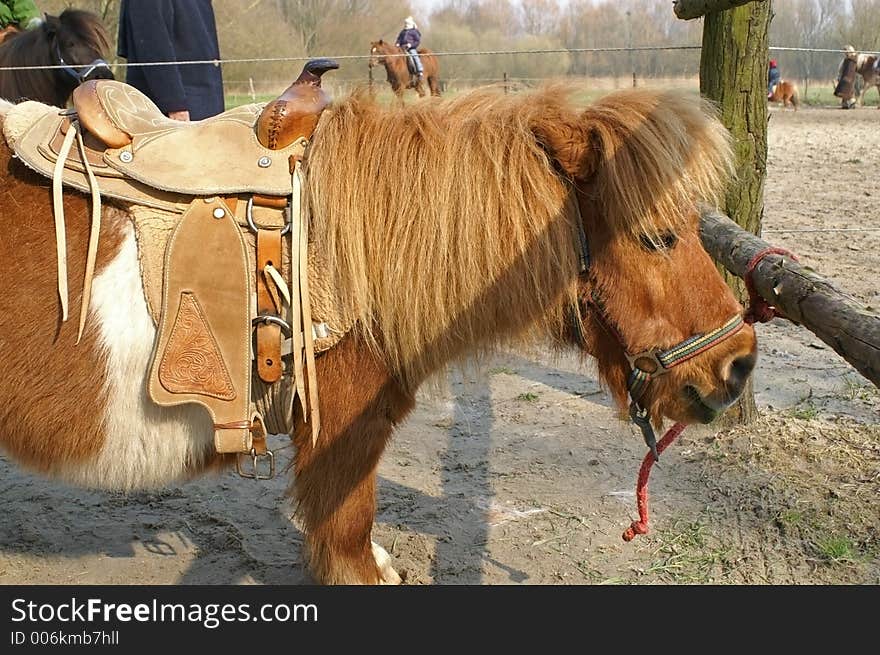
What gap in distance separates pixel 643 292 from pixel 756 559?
1226 millimetres

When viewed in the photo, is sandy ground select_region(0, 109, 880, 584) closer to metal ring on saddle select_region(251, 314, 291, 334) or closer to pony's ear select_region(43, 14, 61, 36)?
metal ring on saddle select_region(251, 314, 291, 334)

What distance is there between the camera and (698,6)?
2887 millimetres

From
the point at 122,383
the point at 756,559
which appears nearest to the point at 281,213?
the point at 122,383

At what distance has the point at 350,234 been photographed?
1701 millimetres

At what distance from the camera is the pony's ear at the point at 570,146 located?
171 cm

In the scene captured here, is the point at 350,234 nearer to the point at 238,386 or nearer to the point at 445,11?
the point at 238,386

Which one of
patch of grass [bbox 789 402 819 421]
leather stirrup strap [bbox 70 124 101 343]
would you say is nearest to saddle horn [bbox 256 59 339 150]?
leather stirrup strap [bbox 70 124 101 343]

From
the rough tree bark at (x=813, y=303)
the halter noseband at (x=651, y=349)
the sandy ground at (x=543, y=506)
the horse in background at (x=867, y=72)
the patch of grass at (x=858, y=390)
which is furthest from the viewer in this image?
the horse in background at (x=867, y=72)

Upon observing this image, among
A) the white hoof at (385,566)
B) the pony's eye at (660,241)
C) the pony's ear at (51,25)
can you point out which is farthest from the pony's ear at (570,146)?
the pony's ear at (51,25)

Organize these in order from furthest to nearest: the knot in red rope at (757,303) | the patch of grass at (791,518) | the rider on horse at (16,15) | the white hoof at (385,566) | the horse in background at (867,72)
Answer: the horse in background at (867,72), the rider on horse at (16,15), the patch of grass at (791,518), the white hoof at (385,566), the knot in red rope at (757,303)

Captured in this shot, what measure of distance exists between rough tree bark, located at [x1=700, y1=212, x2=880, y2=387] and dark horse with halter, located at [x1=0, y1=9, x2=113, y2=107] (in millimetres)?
4392

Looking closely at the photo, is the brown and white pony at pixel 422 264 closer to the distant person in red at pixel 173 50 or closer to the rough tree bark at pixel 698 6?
the rough tree bark at pixel 698 6

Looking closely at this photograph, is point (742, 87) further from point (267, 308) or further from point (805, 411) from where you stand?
point (267, 308)
